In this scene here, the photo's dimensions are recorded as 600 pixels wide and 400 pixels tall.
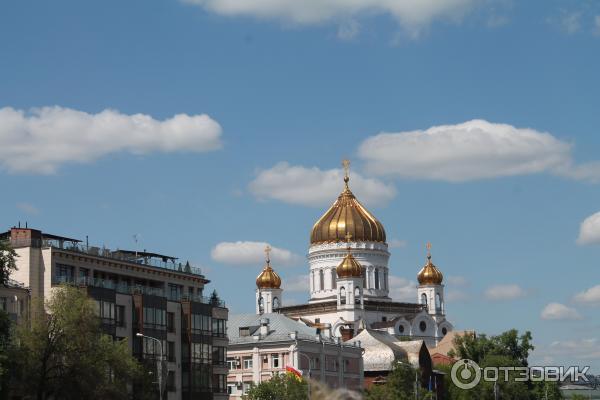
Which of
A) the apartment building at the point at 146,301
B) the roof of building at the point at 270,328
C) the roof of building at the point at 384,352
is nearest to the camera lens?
the apartment building at the point at 146,301

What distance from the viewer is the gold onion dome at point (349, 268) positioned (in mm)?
155000

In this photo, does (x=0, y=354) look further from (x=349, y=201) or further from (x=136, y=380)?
(x=349, y=201)

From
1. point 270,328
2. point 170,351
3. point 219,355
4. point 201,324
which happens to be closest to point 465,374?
point 270,328

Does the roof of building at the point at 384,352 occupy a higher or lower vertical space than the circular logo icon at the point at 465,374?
higher

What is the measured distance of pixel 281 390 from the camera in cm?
8919

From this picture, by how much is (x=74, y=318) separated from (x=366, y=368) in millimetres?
63111

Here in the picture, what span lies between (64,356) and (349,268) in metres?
93.1

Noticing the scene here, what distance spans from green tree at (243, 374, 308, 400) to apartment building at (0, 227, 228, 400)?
2.58 meters

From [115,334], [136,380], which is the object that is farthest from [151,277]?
[136,380]

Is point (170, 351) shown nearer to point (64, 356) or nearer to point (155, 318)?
point (155, 318)

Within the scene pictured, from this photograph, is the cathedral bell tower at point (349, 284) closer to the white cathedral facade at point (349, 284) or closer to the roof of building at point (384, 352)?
the white cathedral facade at point (349, 284)

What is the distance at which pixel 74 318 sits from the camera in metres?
62.8

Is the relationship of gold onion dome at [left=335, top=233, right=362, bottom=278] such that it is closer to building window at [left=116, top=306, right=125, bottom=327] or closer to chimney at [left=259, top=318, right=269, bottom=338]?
chimney at [left=259, top=318, right=269, bottom=338]

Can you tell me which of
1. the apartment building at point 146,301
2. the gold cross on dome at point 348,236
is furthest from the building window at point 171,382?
the gold cross on dome at point 348,236
